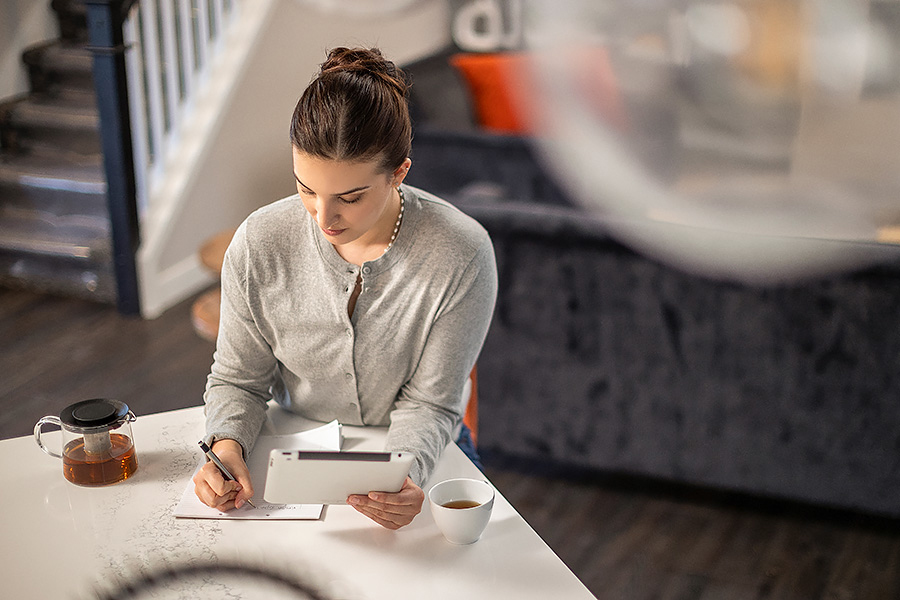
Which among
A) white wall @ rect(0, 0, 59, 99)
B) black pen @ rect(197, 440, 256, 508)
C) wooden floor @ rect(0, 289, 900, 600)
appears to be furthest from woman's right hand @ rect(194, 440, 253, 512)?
white wall @ rect(0, 0, 59, 99)

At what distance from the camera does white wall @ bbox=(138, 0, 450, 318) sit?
11.4 feet

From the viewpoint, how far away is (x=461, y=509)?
1051mm

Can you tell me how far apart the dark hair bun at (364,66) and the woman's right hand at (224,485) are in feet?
1.67

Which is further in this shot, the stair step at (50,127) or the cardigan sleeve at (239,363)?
the stair step at (50,127)

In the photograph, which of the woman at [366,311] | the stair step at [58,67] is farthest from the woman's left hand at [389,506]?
the stair step at [58,67]

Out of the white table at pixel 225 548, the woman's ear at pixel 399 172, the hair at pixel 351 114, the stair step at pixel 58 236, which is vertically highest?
the hair at pixel 351 114

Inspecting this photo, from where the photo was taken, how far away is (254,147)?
3.93 m

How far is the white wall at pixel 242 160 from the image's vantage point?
11.4 feet

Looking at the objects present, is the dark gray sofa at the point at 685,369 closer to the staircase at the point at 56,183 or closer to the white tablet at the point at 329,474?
the white tablet at the point at 329,474

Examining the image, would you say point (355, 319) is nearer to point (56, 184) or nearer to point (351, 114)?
point (351, 114)

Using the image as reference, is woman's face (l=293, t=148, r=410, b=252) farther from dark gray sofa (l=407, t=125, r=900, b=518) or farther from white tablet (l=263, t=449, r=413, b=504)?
dark gray sofa (l=407, t=125, r=900, b=518)

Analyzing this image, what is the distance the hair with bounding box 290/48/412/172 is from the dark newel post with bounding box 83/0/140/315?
211 centimetres

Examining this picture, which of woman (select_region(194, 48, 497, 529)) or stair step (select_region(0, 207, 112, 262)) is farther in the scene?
stair step (select_region(0, 207, 112, 262))

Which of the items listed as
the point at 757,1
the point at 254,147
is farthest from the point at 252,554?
the point at 757,1
